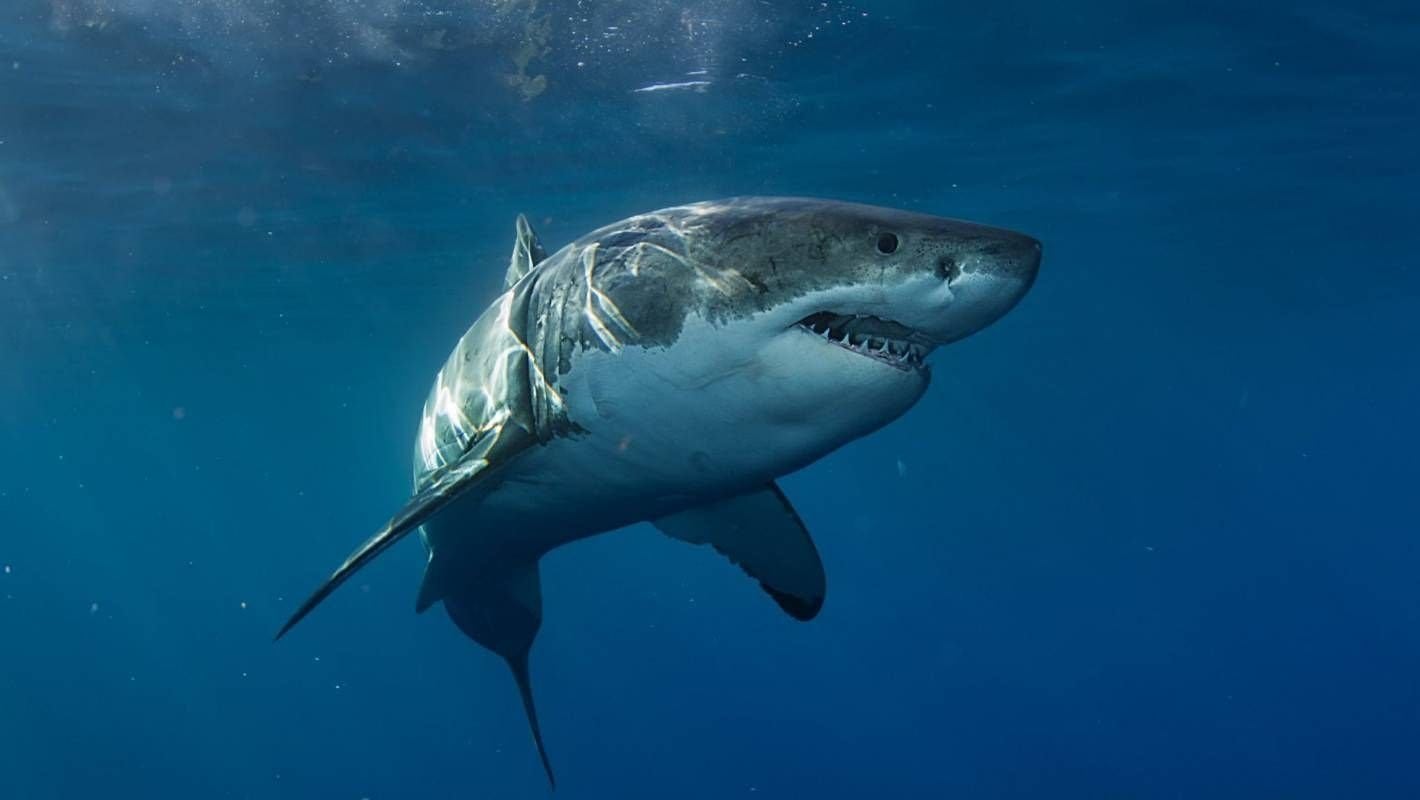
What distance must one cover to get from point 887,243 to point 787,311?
384mm

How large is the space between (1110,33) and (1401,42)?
186 inches

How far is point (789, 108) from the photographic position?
1622 centimetres

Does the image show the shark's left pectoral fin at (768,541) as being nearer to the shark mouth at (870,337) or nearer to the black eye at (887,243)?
the shark mouth at (870,337)

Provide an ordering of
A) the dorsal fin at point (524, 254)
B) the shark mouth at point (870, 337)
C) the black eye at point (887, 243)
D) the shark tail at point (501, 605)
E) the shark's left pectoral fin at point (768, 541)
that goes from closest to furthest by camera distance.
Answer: the black eye at point (887, 243)
the shark mouth at point (870, 337)
the shark's left pectoral fin at point (768, 541)
the dorsal fin at point (524, 254)
the shark tail at point (501, 605)

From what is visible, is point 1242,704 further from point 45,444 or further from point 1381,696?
point 45,444

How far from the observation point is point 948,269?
2797 mm

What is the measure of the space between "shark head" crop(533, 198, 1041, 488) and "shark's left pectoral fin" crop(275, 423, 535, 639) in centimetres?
58

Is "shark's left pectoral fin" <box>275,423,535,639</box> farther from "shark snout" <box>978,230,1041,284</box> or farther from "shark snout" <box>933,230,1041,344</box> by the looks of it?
"shark snout" <box>978,230,1041,284</box>

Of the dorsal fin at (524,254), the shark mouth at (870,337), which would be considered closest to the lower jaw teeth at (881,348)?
the shark mouth at (870,337)

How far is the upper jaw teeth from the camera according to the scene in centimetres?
309

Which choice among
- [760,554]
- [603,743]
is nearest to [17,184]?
[760,554]

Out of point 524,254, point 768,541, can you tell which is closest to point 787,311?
point 768,541

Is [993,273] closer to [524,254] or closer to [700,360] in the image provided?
[700,360]

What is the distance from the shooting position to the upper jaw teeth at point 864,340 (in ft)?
10.1
